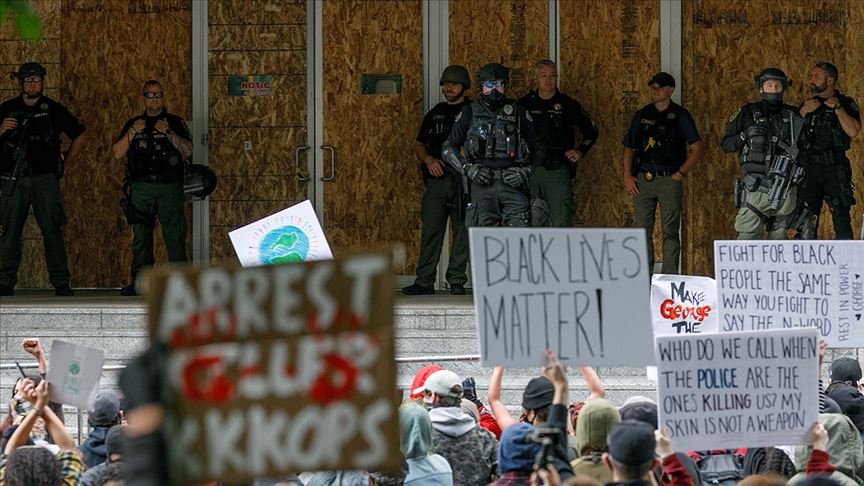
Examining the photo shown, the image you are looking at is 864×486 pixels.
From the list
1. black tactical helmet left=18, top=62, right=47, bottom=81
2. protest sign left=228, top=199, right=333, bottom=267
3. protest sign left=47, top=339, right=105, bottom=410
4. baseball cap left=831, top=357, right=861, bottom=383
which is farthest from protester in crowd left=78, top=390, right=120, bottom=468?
black tactical helmet left=18, top=62, right=47, bottom=81

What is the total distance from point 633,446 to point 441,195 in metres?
9.32

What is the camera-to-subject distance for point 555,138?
14.3 metres

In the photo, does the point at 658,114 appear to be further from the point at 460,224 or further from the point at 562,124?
the point at 460,224

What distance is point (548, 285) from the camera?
5.93 metres

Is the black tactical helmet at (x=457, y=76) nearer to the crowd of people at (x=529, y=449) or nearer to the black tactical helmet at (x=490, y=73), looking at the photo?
the black tactical helmet at (x=490, y=73)

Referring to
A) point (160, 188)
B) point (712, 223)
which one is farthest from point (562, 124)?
point (160, 188)

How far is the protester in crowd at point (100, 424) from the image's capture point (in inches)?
278

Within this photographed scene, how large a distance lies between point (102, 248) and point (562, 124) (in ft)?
15.2

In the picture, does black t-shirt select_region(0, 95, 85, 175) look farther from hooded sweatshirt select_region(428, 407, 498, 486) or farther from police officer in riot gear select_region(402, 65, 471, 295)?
hooded sweatshirt select_region(428, 407, 498, 486)

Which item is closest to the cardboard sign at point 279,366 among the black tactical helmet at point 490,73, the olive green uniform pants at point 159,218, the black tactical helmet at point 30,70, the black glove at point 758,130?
the black tactical helmet at point 490,73

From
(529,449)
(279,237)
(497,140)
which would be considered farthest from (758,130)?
(529,449)

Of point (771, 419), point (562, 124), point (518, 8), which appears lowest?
point (771, 419)

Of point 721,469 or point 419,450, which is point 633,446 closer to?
point 419,450

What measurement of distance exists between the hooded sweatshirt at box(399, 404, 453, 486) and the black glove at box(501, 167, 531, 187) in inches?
259
